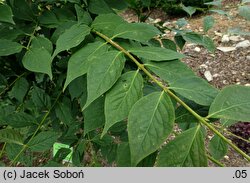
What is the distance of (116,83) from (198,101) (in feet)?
0.52

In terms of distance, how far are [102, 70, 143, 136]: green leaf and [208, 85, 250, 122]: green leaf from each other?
5.5 inches

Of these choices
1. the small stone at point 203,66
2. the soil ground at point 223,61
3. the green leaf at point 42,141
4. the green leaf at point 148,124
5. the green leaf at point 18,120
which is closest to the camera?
the green leaf at point 148,124

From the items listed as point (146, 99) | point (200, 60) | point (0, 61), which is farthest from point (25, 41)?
point (200, 60)

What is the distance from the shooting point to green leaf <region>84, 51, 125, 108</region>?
0.61 meters

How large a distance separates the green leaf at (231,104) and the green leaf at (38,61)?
0.38 m

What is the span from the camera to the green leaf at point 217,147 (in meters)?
0.69

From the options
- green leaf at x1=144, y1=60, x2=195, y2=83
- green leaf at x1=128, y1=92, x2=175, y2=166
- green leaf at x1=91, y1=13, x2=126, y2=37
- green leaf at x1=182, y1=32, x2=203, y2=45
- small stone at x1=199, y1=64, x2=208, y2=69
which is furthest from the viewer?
small stone at x1=199, y1=64, x2=208, y2=69

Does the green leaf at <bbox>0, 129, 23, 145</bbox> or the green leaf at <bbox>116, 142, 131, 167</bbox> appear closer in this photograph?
the green leaf at <bbox>116, 142, 131, 167</bbox>

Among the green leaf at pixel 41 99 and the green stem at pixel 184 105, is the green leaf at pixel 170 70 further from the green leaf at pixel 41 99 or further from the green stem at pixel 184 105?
the green leaf at pixel 41 99

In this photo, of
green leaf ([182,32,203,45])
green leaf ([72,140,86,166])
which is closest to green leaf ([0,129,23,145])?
green leaf ([72,140,86,166])

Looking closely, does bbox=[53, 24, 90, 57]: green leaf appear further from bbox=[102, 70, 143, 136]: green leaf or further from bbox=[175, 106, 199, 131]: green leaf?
bbox=[175, 106, 199, 131]: green leaf

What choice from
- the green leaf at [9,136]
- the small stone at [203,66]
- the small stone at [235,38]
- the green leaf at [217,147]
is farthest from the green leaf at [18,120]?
the small stone at [235,38]

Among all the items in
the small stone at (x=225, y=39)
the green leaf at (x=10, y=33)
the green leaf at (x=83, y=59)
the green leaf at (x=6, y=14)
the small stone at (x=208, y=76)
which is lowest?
the small stone at (x=208, y=76)
